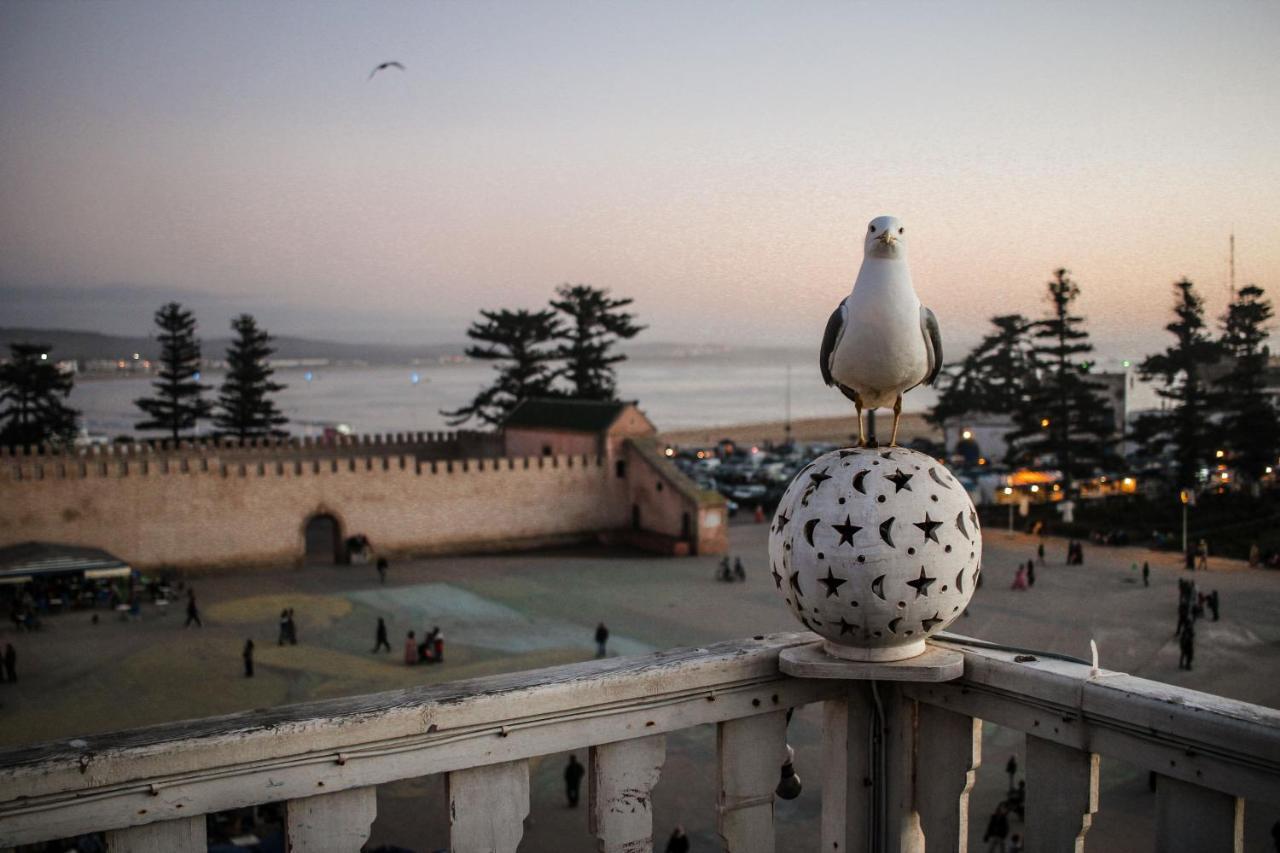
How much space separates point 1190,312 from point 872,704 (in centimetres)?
4265

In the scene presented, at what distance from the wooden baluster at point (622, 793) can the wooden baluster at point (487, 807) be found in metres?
0.23

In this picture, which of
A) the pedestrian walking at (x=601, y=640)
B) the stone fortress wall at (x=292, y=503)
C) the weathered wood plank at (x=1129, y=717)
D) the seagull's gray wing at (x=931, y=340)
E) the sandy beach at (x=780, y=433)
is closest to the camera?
the weathered wood plank at (x=1129, y=717)

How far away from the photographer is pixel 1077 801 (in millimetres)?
3068

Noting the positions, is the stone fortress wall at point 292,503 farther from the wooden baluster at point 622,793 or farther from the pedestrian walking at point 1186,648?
the wooden baluster at point 622,793

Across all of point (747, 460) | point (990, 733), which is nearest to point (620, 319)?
point (747, 460)

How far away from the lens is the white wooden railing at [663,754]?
2637 mm

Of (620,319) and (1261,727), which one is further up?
(620,319)

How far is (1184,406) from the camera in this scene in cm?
3709

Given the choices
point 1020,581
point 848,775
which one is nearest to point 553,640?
point 1020,581

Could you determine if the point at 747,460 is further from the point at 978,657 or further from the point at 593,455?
the point at 978,657

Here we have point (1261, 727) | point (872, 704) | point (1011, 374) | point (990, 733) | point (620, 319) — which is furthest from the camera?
point (1011, 374)

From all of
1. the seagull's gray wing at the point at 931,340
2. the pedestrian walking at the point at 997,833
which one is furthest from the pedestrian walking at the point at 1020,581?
the seagull's gray wing at the point at 931,340

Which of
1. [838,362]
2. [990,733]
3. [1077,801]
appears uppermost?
[838,362]

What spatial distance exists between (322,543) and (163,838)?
36.9 metres
